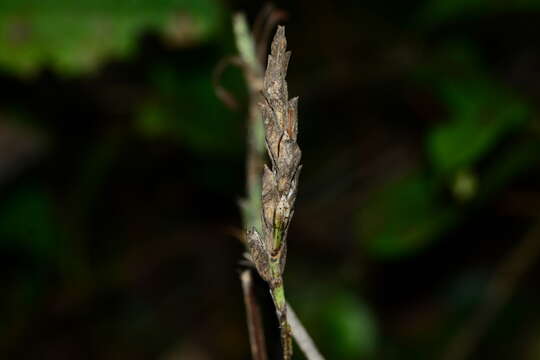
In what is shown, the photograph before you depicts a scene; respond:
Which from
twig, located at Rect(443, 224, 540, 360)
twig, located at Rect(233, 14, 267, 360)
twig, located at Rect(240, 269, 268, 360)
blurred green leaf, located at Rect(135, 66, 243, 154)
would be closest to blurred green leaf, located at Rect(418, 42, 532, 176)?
twig, located at Rect(443, 224, 540, 360)

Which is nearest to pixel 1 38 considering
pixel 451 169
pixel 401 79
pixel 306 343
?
pixel 451 169

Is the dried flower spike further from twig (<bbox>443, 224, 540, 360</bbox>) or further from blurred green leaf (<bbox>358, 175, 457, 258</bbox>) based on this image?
twig (<bbox>443, 224, 540, 360</bbox>)

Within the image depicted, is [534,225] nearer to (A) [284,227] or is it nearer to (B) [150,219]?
(B) [150,219]

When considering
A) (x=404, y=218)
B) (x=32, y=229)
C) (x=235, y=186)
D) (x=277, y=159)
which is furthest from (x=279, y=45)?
(x=32, y=229)

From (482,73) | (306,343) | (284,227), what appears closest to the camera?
(284,227)

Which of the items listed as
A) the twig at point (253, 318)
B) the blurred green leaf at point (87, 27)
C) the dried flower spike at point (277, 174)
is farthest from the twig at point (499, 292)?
the dried flower spike at point (277, 174)

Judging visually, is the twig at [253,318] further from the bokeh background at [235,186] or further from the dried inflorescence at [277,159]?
the bokeh background at [235,186]
